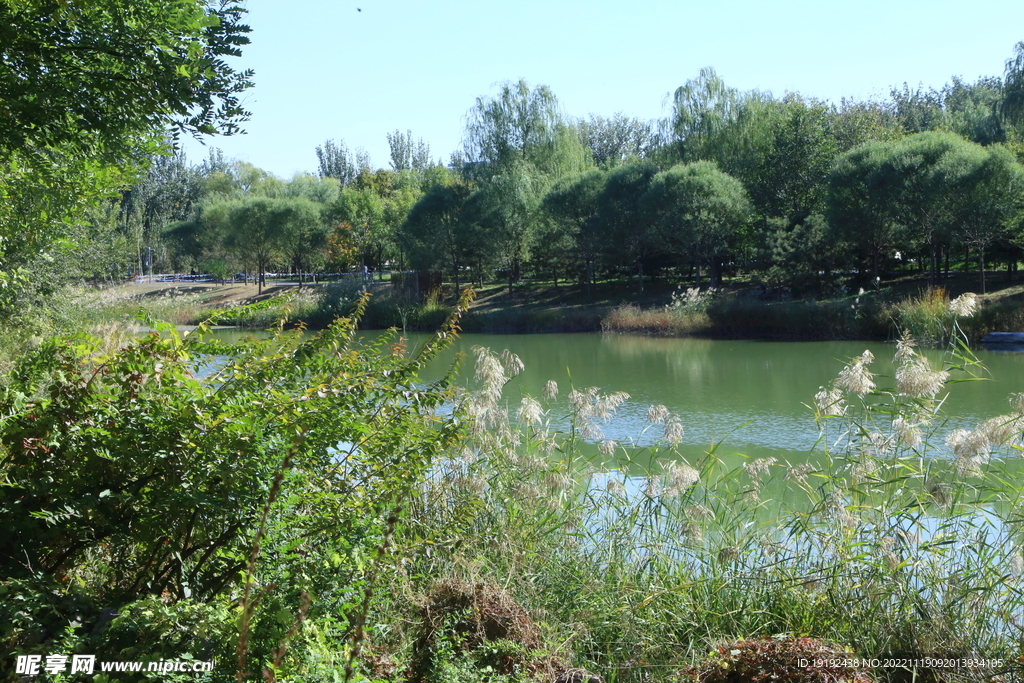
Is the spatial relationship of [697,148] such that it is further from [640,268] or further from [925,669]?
[925,669]

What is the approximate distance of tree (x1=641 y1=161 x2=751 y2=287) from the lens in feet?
109

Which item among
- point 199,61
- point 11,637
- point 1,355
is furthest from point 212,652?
point 1,355

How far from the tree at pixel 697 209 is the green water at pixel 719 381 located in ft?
25.1

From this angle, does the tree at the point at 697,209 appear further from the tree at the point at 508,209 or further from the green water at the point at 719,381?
the green water at the point at 719,381

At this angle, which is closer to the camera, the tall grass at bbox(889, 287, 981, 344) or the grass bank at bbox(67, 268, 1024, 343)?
the tall grass at bbox(889, 287, 981, 344)

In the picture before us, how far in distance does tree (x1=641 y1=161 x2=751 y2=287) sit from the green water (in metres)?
7.64

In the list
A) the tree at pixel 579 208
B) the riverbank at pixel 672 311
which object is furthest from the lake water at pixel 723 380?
the tree at pixel 579 208

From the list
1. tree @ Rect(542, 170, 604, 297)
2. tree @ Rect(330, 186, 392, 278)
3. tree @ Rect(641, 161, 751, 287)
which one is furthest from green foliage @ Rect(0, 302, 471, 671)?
tree @ Rect(330, 186, 392, 278)

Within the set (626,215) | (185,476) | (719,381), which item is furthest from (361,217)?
(185,476)

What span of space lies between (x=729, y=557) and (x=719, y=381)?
539 inches

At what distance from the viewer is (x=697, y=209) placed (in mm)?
33250

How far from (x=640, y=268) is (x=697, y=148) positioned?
285 inches

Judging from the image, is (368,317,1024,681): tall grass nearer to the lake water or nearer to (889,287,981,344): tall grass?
the lake water

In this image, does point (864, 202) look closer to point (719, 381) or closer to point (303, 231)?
point (719, 381)
